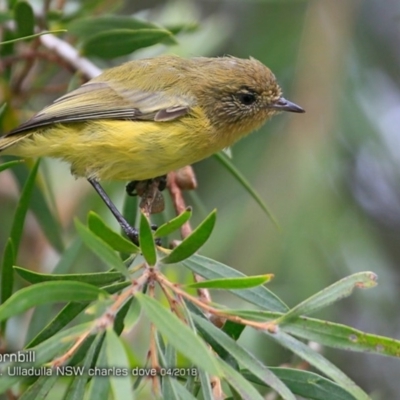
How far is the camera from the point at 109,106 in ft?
9.41

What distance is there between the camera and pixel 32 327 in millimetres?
2264

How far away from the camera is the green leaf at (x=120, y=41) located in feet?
8.32

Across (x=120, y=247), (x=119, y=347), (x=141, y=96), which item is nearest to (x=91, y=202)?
(x=141, y=96)

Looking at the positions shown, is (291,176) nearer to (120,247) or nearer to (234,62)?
(234,62)

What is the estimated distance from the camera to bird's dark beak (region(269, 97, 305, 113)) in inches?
114

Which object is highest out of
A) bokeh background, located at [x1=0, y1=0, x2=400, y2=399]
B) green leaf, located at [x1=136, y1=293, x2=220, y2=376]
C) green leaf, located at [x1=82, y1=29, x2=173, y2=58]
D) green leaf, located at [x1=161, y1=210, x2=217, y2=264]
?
green leaf, located at [x1=82, y1=29, x2=173, y2=58]

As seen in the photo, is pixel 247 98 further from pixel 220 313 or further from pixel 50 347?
pixel 50 347

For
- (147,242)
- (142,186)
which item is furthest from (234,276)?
(142,186)

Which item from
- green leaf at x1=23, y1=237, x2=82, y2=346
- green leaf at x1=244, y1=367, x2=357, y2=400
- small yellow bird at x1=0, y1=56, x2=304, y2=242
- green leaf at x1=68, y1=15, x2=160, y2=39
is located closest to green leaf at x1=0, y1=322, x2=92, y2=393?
green leaf at x1=244, y1=367, x2=357, y2=400

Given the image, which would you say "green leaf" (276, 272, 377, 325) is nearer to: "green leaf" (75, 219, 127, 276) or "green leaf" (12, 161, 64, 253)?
"green leaf" (75, 219, 127, 276)

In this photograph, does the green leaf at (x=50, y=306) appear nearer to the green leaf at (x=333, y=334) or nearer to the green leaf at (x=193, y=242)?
the green leaf at (x=193, y=242)

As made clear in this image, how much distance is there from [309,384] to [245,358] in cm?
18

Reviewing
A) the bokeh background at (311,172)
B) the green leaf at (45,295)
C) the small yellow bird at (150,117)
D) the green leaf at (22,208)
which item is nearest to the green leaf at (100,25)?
the small yellow bird at (150,117)

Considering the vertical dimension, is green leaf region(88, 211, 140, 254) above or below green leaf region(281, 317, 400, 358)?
above
